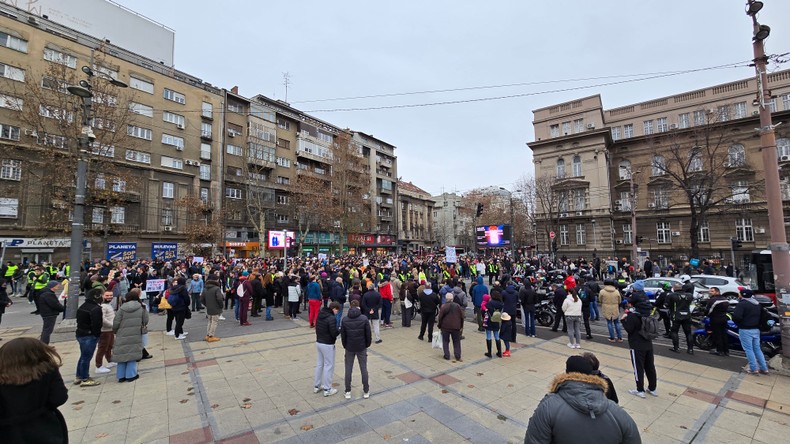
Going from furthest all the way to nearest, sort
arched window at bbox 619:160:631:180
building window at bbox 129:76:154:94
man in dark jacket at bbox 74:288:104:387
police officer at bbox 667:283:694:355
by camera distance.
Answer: arched window at bbox 619:160:631:180, building window at bbox 129:76:154:94, police officer at bbox 667:283:694:355, man in dark jacket at bbox 74:288:104:387

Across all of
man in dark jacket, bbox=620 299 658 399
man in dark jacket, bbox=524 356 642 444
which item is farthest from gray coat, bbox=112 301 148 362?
man in dark jacket, bbox=620 299 658 399

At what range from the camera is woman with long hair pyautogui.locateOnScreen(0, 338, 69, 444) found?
241 centimetres

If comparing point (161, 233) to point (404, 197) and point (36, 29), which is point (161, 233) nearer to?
point (36, 29)

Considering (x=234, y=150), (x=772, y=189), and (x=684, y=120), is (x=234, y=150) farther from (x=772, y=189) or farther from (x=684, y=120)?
(x=684, y=120)

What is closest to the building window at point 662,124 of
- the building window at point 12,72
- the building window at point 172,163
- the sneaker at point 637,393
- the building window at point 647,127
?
the building window at point 647,127

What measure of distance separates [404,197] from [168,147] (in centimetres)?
4749

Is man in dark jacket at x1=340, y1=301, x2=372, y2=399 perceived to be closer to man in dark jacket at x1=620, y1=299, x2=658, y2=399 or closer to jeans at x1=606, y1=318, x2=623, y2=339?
man in dark jacket at x1=620, y1=299, x2=658, y2=399

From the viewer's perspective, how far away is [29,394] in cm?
251

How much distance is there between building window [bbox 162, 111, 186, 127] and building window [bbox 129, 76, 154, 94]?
2.42 metres

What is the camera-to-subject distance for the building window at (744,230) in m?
32.4

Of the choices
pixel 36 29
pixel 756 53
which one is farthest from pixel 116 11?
pixel 756 53

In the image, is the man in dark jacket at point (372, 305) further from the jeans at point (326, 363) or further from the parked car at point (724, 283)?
the parked car at point (724, 283)

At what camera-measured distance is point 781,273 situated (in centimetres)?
770

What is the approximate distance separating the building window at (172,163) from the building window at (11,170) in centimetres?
1075
